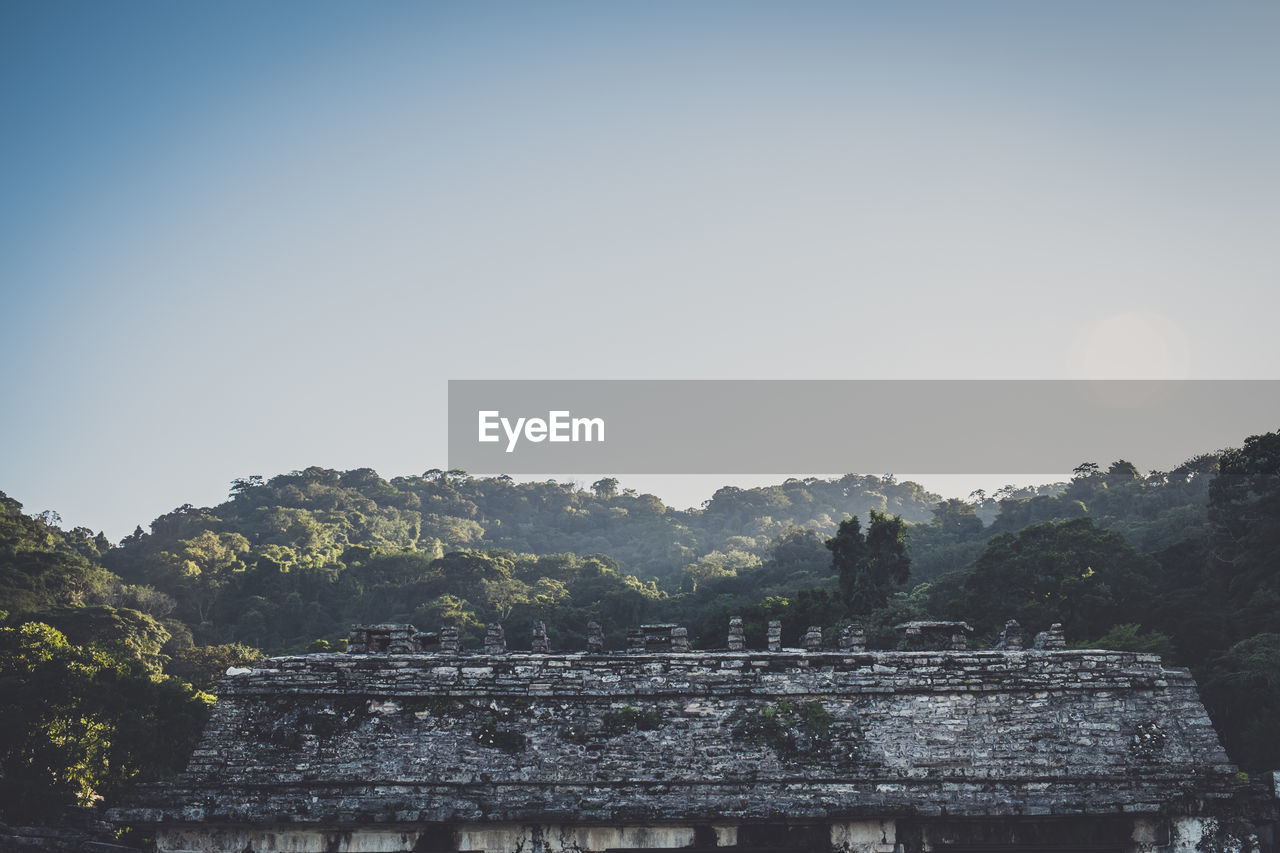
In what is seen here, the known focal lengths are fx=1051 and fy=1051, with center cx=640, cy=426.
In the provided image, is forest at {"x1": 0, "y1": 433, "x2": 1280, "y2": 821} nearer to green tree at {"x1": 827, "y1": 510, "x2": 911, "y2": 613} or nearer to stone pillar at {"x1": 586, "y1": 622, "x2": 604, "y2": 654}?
green tree at {"x1": 827, "y1": 510, "x2": 911, "y2": 613}

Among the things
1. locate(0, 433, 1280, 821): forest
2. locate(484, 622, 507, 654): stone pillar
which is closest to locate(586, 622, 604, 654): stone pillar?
locate(484, 622, 507, 654): stone pillar

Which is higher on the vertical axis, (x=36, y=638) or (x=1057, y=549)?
(x=1057, y=549)

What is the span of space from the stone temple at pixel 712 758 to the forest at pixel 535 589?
54.4 ft

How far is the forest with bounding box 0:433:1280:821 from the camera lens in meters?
40.0

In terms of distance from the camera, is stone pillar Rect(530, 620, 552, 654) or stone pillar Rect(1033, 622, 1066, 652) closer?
stone pillar Rect(530, 620, 552, 654)

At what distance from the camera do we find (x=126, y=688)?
42.6 meters

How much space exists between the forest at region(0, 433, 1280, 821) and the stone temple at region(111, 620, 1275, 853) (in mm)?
16570

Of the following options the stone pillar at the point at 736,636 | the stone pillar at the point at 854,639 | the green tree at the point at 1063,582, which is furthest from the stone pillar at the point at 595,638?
the green tree at the point at 1063,582

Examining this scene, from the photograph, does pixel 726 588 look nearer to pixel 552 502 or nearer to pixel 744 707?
pixel 744 707

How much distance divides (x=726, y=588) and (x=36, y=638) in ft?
162

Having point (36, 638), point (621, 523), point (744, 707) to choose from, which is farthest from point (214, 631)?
point (621, 523)

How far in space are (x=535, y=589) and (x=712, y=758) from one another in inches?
2572

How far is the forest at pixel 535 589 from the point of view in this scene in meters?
40.0

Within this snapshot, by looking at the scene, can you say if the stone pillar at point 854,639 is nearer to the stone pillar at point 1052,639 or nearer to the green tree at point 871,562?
the stone pillar at point 1052,639
